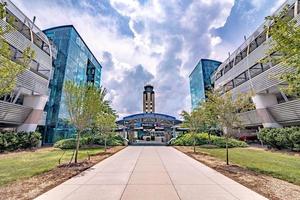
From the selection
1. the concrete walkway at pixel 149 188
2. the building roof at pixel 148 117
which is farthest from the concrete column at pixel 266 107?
the building roof at pixel 148 117

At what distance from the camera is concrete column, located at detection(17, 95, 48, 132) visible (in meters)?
26.4

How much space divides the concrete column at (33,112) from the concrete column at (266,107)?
31917mm

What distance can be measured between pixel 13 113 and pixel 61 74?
15276 mm

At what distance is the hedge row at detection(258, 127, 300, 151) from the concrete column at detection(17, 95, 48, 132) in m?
31.3

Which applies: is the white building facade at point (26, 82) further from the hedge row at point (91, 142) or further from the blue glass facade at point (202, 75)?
the blue glass facade at point (202, 75)

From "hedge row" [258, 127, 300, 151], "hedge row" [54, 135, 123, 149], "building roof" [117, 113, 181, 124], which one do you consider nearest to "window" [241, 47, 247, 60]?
"hedge row" [258, 127, 300, 151]

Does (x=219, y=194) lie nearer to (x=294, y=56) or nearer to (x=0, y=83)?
(x=294, y=56)

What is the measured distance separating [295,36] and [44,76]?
30.7 metres

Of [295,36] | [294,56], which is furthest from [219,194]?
[295,36]

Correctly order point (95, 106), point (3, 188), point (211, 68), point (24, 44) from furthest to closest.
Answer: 1. point (211, 68)
2. point (24, 44)
3. point (95, 106)
4. point (3, 188)

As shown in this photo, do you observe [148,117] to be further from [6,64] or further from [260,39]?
[6,64]

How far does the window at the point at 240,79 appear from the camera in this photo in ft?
106

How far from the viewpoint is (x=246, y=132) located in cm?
3769

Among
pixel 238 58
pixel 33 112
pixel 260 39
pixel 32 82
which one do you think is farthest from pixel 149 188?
pixel 238 58
